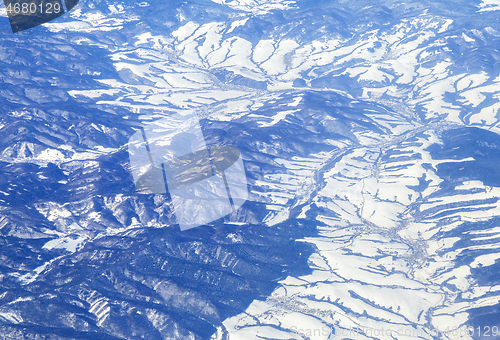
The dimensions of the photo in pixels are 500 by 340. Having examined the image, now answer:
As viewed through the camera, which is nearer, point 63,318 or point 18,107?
point 63,318

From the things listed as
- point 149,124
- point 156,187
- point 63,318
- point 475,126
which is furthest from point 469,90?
point 63,318

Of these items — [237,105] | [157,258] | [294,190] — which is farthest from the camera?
[237,105]

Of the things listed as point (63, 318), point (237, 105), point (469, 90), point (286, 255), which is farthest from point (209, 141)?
point (469, 90)

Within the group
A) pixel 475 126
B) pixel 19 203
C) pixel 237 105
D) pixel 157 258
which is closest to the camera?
pixel 157 258

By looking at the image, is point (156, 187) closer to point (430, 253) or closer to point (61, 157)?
point (61, 157)

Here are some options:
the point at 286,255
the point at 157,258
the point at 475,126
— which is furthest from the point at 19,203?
the point at 475,126

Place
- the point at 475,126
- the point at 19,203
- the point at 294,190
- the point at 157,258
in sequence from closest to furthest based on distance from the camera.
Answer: the point at 157,258, the point at 19,203, the point at 294,190, the point at 475,126

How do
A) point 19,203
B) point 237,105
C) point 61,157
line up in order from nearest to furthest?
point 19,203, point 61,157, point 237,105

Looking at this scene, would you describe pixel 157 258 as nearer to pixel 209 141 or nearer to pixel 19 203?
pixel 19 203

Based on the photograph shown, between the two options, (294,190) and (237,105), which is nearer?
(294,190)
